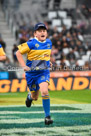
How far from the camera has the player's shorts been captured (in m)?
9.03

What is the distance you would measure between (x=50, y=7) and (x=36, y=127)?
22547mm

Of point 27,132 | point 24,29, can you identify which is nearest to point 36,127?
point 27,132

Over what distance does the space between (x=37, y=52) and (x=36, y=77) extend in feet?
1.70

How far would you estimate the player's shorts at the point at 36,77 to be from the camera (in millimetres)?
9032

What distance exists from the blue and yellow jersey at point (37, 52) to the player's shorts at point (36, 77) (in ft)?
0.34

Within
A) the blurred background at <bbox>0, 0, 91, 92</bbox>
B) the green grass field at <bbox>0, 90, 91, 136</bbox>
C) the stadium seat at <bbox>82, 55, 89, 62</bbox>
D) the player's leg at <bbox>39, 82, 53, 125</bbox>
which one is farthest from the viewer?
the stadium seat at <bbox>82, 55, 89, 62</bbox>

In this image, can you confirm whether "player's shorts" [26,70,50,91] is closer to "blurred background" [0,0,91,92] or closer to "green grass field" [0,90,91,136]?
"green grass field" [0,90,91,136]

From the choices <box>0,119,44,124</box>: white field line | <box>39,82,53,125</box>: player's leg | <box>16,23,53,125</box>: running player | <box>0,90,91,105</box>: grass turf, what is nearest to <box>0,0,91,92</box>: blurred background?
<box>0,90,91,105</box>: grass turf

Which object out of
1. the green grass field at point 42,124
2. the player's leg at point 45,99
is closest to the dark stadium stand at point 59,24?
the green grass field at point 42,124

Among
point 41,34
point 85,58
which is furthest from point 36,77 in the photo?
point 85,58

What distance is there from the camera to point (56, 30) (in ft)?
85.6

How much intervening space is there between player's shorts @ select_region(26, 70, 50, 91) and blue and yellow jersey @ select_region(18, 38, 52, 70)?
4.1 inches

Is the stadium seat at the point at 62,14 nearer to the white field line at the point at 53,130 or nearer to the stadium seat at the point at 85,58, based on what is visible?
the stadium seat at the point at 85,58

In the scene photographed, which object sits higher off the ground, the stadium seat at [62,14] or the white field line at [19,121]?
the white field line at [19,121]
